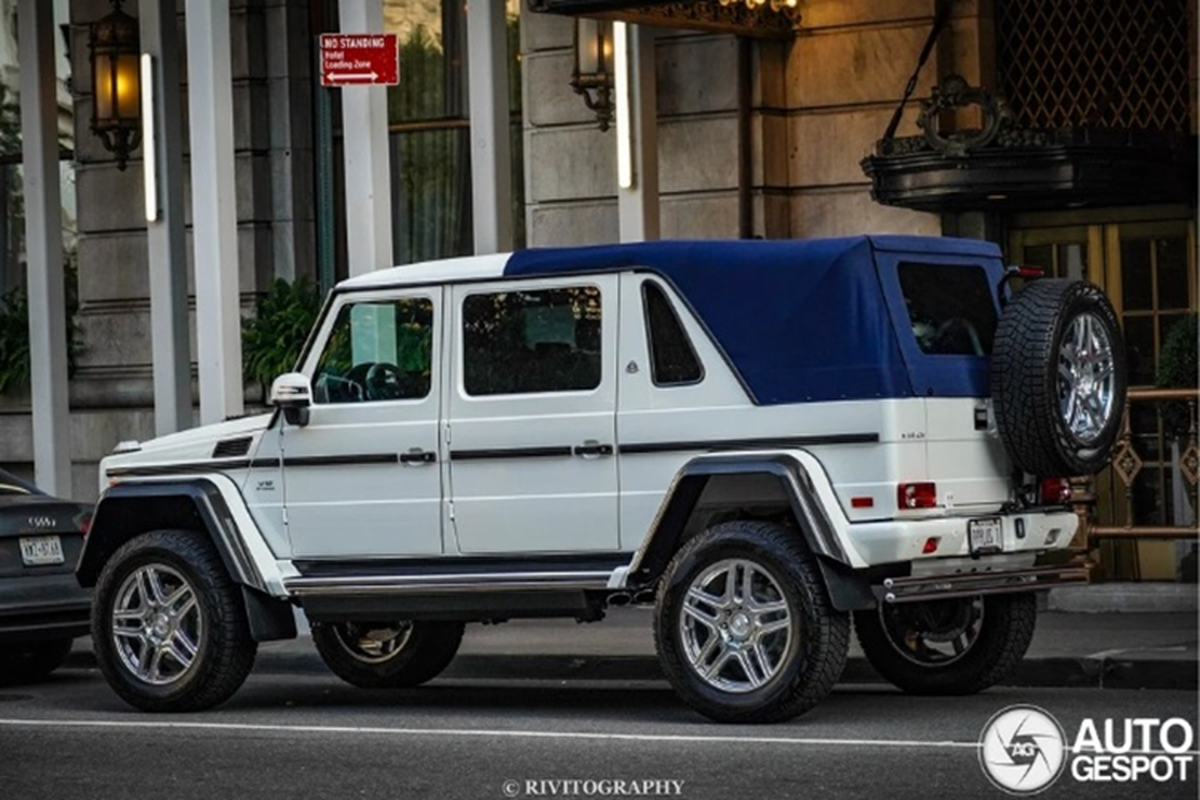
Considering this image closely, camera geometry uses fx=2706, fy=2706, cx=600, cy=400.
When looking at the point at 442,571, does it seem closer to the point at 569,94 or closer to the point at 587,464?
the point at 587,464

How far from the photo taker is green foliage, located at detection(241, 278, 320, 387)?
20.8 m

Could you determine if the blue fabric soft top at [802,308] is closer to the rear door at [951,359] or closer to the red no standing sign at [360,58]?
the rear door at [951,359]

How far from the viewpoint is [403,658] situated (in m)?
14.2

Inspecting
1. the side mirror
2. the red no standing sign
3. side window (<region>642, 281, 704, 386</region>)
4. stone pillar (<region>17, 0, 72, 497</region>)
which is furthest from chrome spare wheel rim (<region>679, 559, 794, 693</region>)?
stone pillar (<region>17, 0, 72, 497</region>)

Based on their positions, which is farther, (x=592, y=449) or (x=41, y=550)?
(x=41, y=550)

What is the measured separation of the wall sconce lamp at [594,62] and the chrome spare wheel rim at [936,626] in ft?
23.6

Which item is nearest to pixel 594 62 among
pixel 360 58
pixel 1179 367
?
pixel 360 58

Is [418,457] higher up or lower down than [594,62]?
lower down

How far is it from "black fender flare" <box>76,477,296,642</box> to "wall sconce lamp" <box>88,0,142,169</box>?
8100 mm

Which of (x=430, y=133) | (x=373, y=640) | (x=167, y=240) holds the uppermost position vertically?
(x=430, y=133)

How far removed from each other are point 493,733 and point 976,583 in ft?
7.37

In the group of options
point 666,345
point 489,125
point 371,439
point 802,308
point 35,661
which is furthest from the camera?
point 489,125

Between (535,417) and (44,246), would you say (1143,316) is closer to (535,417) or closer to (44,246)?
(535,417)

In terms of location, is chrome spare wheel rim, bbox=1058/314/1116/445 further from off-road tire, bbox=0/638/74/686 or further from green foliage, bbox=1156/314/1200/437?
off-road tire, bbox=0/638/74/686
